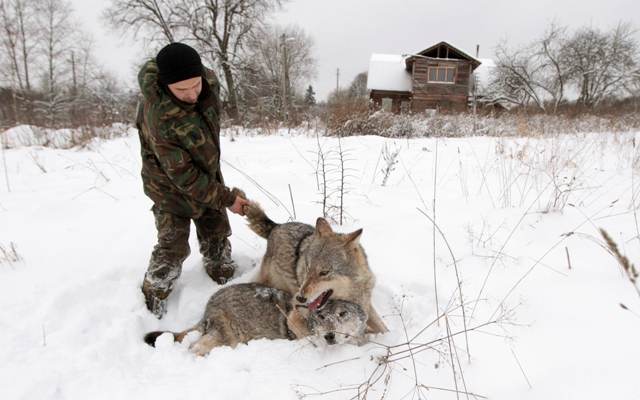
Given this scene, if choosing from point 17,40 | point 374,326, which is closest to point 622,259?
point 374,326

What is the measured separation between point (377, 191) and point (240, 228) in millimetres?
2307

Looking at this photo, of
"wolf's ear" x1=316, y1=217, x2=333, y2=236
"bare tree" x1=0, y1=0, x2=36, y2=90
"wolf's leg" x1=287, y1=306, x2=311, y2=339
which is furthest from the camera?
"bare tree" x1=0, y1=0, x2=36, y2=90

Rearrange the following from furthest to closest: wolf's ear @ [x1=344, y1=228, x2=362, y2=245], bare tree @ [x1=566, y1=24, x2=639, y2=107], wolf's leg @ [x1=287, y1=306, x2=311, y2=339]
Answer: bare tree @ [x1=566, y1=24, x2=639, y2=107] < wolf's ear @ [x1=344, y1=228, x2=362, y2=245] < wolf's leg @ [x1=287, y1=306, x2=311, y2=339]

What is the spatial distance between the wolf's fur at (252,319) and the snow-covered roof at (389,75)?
33.8m

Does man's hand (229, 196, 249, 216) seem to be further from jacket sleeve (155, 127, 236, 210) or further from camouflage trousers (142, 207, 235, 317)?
camouflage trousers (142, 207, 235, 317)

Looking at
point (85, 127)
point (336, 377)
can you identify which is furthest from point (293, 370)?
point (85, 127)

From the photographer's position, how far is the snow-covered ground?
2215 millimetres

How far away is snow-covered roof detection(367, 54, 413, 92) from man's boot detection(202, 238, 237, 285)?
109ft

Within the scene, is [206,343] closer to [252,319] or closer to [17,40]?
[252,319]

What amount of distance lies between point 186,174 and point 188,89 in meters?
0.73

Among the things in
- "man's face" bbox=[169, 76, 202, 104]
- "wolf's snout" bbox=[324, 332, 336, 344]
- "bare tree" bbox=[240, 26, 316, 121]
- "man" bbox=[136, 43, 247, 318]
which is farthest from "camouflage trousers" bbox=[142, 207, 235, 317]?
"bare tree" bbox=[240, 26, 316, 121]

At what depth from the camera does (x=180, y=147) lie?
3039 mm

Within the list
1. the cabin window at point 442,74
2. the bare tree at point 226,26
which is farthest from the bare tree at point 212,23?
the cabin window at point 442,74

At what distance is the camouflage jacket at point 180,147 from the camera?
2.92m
